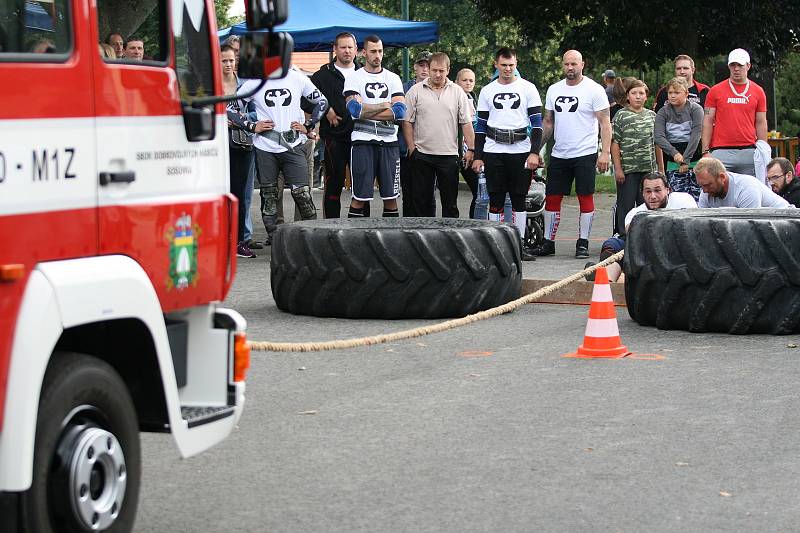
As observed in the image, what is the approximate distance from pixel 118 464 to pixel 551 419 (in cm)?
284

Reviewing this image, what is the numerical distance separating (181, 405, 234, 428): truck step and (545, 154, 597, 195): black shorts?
31.4ft

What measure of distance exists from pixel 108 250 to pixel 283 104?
9.66 meters

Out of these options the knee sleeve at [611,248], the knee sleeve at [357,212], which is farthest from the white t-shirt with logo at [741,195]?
the knee sleeve at [357,212]

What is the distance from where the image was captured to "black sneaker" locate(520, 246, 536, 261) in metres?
14.7

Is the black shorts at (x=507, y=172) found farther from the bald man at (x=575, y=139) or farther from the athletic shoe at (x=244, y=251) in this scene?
the athletic shoe at (x=244, y=251)

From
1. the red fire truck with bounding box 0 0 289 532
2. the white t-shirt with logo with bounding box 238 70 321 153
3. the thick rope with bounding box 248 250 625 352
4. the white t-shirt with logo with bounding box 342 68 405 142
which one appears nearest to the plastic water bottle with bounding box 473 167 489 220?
the white t-shirt with logo with bounding box 342 68 405 142

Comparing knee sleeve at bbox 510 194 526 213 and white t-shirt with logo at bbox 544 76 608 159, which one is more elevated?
white t-shirt with logo at bbox 544 76 608 159

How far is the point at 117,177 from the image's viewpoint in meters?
4.91

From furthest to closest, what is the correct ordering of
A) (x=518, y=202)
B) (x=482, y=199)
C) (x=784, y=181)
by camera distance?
(x=482, y=199), (x=518, y=202), (x=784, y=181)

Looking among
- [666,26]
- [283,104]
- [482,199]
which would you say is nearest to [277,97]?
[283,104]

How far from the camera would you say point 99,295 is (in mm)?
4691

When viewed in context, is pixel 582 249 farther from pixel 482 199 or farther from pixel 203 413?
pixel 203 413

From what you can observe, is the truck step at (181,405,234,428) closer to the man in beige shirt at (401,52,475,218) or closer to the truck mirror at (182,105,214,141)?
the truck mirror at (182,105,214,141)

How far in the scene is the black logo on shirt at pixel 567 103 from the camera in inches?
581
